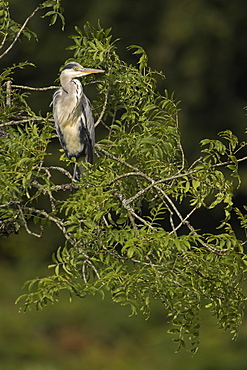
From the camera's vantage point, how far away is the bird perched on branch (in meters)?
3.11

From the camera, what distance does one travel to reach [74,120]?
3303mm

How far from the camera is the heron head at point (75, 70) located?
270cm

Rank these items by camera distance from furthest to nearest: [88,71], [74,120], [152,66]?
[152,66] → [74,120] → [88,71]

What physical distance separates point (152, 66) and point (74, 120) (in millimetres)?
4674

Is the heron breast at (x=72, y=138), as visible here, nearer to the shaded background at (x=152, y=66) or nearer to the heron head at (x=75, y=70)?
the heron head at (x=75, y=70)

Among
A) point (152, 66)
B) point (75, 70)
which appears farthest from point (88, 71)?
point (152, 66)

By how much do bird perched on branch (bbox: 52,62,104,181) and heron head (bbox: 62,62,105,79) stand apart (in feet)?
0.18

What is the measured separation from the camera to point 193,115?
7938mm

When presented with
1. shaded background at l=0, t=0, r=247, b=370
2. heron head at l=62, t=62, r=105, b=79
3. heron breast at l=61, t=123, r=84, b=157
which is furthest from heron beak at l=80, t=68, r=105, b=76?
shaded background at l=0, t=0, r=247, b=370

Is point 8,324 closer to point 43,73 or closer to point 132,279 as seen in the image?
point 43,73

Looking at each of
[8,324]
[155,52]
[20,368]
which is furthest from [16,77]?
[20,368]

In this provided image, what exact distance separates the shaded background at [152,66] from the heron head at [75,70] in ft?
14.7

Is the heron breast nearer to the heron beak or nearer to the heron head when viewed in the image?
the heron head

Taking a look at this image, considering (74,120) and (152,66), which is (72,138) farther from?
(152,66)
